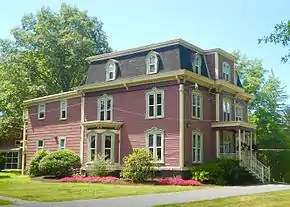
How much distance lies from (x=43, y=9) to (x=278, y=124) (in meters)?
30.3

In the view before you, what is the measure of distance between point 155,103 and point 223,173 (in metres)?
6.71

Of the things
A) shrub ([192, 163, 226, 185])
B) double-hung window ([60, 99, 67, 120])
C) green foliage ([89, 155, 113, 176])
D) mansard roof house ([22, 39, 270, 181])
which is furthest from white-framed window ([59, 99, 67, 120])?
shrub ([192, 163, 226, 185])

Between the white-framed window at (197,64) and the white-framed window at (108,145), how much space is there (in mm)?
7614

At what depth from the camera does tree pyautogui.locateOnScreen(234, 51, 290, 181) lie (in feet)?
134

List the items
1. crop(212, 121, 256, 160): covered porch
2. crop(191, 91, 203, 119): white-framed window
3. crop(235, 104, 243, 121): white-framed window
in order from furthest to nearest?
crop(235, 104, 243, 121): white-framed window
crop(212, 121, 256, 160): covered porch
crop(191, 91, 203, 119): white-framed window

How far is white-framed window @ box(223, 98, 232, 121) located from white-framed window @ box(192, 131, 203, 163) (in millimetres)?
3534

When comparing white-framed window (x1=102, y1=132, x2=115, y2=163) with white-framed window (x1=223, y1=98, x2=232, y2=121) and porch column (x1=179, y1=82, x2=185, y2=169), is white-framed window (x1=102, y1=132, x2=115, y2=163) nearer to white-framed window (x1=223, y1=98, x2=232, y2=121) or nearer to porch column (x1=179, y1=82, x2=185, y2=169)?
porch column (x1=179, y1=82, x2=185, y2=169)

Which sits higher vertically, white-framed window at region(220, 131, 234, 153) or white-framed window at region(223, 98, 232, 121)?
white-framed window at region(223, 98, 232, 121)

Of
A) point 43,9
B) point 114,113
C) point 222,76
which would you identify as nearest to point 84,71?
point 43,9

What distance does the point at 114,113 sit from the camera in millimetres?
31000

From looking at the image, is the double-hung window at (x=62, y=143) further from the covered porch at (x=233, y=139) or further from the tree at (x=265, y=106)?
the tree at (x=265, y=106)

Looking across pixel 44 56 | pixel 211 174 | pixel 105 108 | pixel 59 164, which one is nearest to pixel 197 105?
pixel 211 174

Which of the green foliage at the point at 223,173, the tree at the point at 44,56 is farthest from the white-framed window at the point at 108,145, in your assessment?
the tree at the point at 44,56

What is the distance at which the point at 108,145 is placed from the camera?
29781 millimetres
